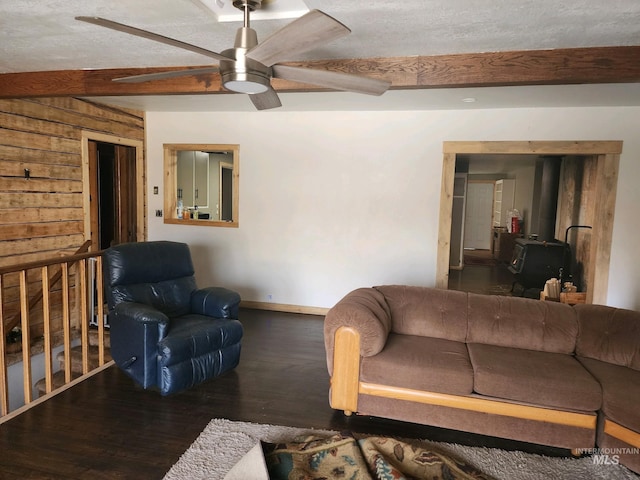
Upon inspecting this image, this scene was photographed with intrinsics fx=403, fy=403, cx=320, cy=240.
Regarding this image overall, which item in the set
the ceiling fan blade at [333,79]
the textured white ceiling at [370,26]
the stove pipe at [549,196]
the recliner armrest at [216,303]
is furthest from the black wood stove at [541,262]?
the ceiling fan blade at [333,79]

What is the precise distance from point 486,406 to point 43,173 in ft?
15.4

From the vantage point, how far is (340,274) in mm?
5016

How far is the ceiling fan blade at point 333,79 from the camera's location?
2.11 metres

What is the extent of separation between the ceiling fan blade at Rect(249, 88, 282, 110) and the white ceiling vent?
0.43 metres

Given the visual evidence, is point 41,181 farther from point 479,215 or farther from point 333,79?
point 479,215

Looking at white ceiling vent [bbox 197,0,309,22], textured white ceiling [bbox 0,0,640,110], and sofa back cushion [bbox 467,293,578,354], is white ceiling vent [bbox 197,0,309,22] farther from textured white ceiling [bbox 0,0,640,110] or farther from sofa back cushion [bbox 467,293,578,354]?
sofa back cushion [bbox 467,293,578,354]

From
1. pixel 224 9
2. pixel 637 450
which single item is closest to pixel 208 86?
pixel 224 9

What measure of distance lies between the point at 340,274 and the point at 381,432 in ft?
8.55

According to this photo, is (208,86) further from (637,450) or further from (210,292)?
(637,450)

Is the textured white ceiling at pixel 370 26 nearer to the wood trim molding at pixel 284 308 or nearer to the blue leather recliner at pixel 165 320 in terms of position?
the blue leather recliner at pixel 165 320

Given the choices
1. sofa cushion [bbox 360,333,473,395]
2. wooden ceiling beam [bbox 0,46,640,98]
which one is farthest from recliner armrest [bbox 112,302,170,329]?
wooden ceiling beam [bbox 0,46,640,98]

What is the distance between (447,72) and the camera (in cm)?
286

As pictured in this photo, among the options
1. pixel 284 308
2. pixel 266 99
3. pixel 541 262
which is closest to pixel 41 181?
pixel 284 308

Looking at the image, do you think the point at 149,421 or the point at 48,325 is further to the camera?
the point at 48,325
